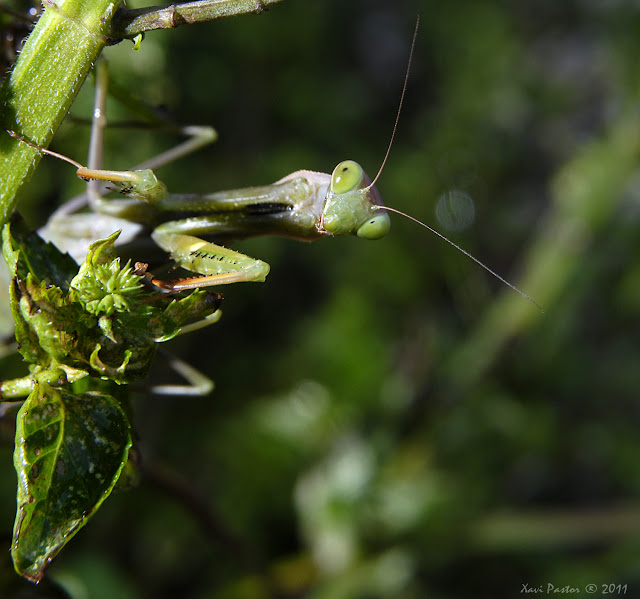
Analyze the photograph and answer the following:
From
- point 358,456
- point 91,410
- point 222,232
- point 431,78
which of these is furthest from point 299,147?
point 91,410

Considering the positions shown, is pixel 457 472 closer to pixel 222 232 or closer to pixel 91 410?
pixel 222 232

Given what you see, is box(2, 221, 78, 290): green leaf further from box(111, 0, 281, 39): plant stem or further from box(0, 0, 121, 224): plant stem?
box(111, 0, 281, 39): plant stem

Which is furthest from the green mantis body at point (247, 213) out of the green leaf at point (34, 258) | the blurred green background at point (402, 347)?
the blurred green background at point (402, 347)

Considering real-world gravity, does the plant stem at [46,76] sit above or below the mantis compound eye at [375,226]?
above

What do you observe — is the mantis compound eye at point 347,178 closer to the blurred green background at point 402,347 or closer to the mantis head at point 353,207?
the mantis head at point 353,207

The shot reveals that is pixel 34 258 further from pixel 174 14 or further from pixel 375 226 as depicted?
pixel 375 226

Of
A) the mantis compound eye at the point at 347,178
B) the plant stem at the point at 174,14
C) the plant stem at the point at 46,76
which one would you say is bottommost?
the mantis compound eye at the point at 347,178

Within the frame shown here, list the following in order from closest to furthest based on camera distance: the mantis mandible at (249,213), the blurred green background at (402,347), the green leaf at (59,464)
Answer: the green leaf at (59,464)
the mantis mandible at (249,213)
the blurred green background at (402,347)
